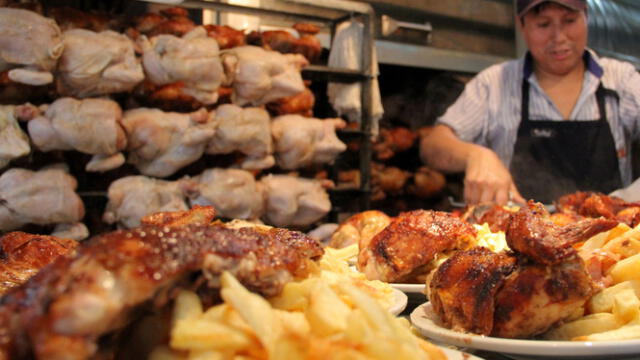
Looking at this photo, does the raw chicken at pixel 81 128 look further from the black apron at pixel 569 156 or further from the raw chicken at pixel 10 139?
the black apron at pixel 569 156

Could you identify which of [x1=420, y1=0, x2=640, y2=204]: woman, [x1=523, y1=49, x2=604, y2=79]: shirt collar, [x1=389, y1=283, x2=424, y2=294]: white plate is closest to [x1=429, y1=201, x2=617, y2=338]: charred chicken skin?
[x1=389, y1=283, x2=424, y2=294]: white plate

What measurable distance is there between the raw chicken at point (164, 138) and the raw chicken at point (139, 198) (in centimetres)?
12

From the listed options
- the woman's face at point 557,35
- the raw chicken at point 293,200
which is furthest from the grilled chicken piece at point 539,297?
the woman's face at point 557,35

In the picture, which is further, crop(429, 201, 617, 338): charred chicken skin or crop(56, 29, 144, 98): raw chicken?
crop(56, 29, 144, 98): raw chicken

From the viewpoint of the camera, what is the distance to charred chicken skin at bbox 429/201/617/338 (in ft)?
4.37

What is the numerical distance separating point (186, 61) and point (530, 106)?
3.07 m

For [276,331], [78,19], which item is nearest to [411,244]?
[276,331]

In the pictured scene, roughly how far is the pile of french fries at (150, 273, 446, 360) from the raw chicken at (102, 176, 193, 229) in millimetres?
2598

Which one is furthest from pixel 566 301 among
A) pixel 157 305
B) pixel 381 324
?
pixel 157 305

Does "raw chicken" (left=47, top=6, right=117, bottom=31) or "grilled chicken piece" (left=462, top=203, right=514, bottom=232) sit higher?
"raw chicken" (left=47, top=6, right=117, bottom=31)

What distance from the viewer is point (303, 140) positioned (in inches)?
159

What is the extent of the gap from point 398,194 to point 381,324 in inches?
215

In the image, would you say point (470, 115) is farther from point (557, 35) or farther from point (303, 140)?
point (303, 140)

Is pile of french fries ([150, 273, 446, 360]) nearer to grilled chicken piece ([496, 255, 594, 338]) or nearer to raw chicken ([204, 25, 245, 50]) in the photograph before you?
grilled chicken piece ([496, 255, 594, 338])
